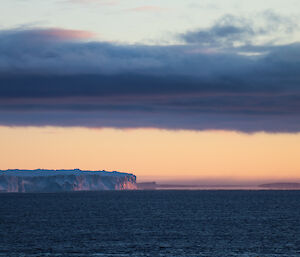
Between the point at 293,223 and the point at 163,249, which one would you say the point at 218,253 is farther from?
the point at 293,223

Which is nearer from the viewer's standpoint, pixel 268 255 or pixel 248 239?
pixel 268 255

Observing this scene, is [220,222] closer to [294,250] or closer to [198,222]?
[198,222]

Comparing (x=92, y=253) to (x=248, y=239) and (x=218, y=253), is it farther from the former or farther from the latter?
(x=248, y=239)

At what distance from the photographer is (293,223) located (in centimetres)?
8869

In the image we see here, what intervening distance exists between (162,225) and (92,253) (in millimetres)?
32593

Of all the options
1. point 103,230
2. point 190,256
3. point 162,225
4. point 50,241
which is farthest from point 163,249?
point 162,225

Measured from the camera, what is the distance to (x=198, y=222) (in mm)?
91625

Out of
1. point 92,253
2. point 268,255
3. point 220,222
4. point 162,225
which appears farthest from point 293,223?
point 92,253

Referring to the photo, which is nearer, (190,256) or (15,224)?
(190,256)

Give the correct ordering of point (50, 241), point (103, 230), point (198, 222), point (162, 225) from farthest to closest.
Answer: point (198, 222) < point (162, 225) < point (103, 230) < point (50, 241)

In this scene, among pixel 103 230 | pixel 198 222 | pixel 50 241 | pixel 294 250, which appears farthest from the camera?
pixel 198 222

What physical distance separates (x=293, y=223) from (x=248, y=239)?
81.5ft

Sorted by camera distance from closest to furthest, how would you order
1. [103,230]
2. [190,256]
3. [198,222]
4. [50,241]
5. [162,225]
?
1. [190,256]
2. [50,241]
3. [103,230]
4. [162,225]
5. [198,222]

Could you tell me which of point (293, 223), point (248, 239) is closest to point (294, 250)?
point (248, 239)
